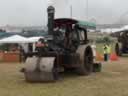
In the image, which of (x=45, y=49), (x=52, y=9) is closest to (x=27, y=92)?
(x=45, y=49)

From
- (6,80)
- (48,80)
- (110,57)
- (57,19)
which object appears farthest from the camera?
(110,57)

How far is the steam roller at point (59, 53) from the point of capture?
13055 mm

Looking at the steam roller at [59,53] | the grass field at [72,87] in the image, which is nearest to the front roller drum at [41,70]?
the steam roller at [59,53]

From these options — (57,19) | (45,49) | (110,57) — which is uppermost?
(57,19)

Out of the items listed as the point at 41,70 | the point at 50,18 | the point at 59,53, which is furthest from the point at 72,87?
the point at 50,18

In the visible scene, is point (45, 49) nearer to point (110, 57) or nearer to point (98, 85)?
point (98, 85)

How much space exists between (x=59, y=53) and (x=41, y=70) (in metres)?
1.28

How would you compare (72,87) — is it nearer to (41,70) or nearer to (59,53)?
(41,70)

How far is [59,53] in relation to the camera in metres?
14.0

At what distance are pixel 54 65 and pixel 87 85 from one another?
159 centimetres

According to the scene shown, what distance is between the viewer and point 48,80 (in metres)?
13.1

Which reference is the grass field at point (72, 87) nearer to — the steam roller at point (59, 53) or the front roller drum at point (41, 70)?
the front roller drum at point (41, 70)

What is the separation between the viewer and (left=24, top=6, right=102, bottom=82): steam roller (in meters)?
13.1

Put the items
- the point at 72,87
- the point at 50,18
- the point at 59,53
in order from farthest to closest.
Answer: the point at 50,18 < the point at 59,53 < the point at 72,87
